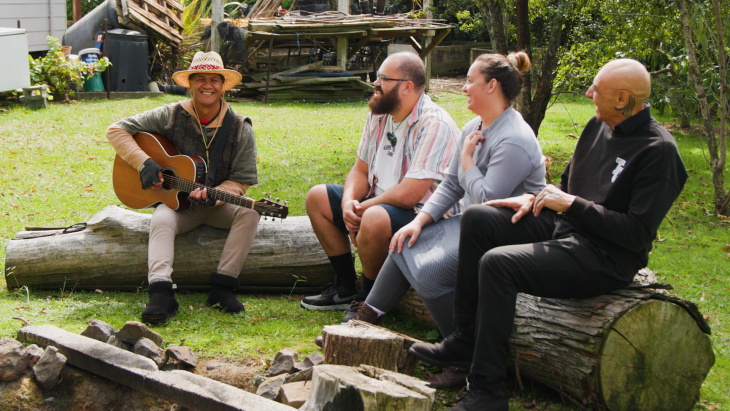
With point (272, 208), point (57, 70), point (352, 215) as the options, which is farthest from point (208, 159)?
point (57, 70)

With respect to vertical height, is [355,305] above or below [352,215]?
below

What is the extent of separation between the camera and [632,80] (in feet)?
9.64

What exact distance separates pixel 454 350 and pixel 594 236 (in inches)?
34.8

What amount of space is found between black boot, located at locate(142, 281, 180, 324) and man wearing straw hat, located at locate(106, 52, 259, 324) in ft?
0.75

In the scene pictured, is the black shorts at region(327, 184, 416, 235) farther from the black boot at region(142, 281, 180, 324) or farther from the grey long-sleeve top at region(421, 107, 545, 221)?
the black boot at region(142, 281, 180, 324)

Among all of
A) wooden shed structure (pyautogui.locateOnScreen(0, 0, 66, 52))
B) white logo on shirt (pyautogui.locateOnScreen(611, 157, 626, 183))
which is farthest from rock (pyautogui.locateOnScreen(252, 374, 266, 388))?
wooden shed structure (pyautogui.locateOnScreen(0, 0, 66, 52))

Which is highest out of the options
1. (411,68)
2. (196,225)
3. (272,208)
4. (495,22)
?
(495,22)

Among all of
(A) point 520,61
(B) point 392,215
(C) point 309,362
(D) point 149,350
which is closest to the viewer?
(C) point 309,362

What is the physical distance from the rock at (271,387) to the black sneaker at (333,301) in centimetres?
123

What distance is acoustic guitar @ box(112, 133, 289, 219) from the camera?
14.6 feet

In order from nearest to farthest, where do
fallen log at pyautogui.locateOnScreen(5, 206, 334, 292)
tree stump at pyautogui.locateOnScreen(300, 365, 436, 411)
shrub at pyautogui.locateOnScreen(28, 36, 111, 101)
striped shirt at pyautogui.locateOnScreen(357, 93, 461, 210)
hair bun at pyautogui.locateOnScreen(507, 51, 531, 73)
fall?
tree stump at pyautogui.locateOnScreen(300, 365, 436, 411) < hair bun at pyautogui.locateOnScreen(507, 51, 531, 73) < striped shirt at pyautogui.locateOnScreen(357, 93, 461, 210) < fallen log at pyautogui.locateOnScreen(5, 206, 334, 292) < shrub at pyautogui.locateOnScreen(28, 36, 111, 101)

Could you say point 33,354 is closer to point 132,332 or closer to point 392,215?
point 132,332

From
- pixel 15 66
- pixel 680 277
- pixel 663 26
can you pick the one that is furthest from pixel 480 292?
pixel 15 66

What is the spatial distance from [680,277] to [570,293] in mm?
2927
